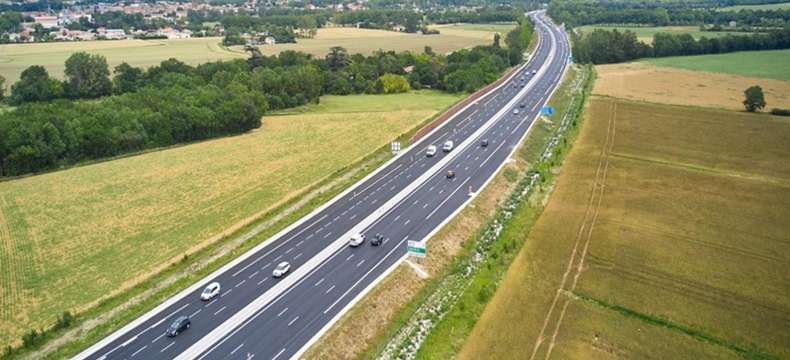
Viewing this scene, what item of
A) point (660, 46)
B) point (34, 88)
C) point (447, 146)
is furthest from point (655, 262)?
point (660, 46)

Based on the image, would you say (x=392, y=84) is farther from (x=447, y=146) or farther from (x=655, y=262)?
(x=655, y=262)

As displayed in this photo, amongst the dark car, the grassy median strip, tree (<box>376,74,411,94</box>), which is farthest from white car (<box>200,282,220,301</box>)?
tree (<box>376,74,411,94</box>)

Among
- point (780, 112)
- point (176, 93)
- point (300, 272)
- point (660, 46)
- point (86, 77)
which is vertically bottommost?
point (300, 272)

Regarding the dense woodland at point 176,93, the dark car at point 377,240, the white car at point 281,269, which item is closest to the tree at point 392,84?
the dense woodland at point 176,93

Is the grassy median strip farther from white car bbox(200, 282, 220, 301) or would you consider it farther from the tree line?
the tree line

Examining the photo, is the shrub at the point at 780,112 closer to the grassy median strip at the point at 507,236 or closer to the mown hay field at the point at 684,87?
the mown hay field at the point at 684,87
